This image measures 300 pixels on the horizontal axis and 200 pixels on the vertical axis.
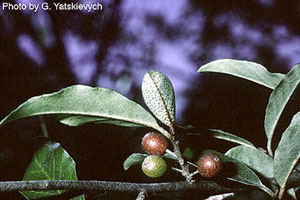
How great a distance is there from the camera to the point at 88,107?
25.5 inches

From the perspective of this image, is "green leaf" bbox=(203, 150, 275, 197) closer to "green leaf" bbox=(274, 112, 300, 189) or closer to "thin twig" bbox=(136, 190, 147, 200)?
"green leaf" bbox=(274, 112, 300, 189)

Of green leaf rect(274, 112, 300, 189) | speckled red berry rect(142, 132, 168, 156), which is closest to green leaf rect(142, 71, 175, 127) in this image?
speckled red berry rect(142, 132, 168, 156)

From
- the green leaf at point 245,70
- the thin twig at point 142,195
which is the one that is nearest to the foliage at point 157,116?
the green leaf at point 245,70

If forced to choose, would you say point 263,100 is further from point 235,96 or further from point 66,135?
point 66,135

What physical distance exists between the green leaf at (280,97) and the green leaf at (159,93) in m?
0.28

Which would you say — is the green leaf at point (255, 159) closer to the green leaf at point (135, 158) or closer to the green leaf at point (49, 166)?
the green leaf at point (135, 158)

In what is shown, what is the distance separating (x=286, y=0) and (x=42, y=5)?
261 cm

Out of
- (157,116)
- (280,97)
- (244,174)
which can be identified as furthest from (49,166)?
(280,97)

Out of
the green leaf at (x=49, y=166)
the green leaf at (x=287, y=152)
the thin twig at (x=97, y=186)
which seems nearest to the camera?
the thin twig at (x=97, y=186)

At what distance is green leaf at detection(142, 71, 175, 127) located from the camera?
58cm

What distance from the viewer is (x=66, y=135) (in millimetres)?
1530

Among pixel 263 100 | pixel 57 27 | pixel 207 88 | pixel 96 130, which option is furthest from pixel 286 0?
pixel 96 130

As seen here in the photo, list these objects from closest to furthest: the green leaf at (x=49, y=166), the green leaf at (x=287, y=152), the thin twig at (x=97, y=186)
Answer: the thin twig at (x=97, y=186) → the green leaf at (x=287, y=152) → the green leaf at (x=49, y=166)

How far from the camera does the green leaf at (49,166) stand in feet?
2.43
